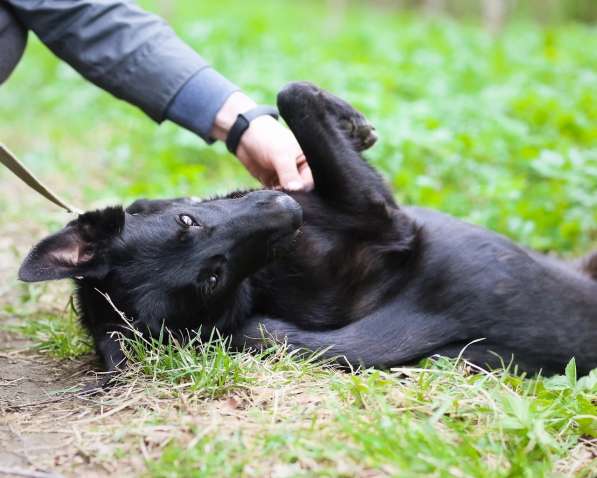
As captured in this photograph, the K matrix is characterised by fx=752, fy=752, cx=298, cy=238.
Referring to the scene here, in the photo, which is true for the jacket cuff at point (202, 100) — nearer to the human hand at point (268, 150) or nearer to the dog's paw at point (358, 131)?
the human hand at point (268, 150)

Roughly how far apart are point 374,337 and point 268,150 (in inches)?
37.8

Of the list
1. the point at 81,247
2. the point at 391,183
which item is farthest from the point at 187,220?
the point at 391,183

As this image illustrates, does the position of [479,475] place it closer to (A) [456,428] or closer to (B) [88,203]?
(A) [456,428]

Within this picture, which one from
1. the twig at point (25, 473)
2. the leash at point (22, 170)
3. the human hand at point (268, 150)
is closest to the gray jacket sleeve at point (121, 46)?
the human hand at point (268, 150)

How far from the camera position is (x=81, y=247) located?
9.95ft

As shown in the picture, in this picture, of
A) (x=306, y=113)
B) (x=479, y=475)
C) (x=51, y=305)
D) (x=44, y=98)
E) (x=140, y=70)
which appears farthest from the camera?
(x=44, y=98)

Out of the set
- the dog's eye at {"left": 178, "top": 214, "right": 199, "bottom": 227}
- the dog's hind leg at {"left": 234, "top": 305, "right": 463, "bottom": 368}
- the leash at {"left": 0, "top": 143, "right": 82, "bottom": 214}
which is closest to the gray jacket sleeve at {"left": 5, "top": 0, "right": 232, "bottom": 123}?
the leash at {"left": 0, "top": 143, "right": 82, "bottom": 214}

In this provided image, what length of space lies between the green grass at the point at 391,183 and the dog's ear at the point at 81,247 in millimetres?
391

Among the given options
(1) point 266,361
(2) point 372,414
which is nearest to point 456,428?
(2) point 372,414

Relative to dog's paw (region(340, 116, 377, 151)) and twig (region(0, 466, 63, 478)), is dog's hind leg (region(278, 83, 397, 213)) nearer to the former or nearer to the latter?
dog's paw (region(340, 116, 377, 151))

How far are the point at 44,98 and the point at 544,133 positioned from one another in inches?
242

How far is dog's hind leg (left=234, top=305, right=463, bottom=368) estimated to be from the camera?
3086 mm

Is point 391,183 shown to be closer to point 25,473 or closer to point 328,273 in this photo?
point 328,273

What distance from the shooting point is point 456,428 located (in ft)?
7.71
